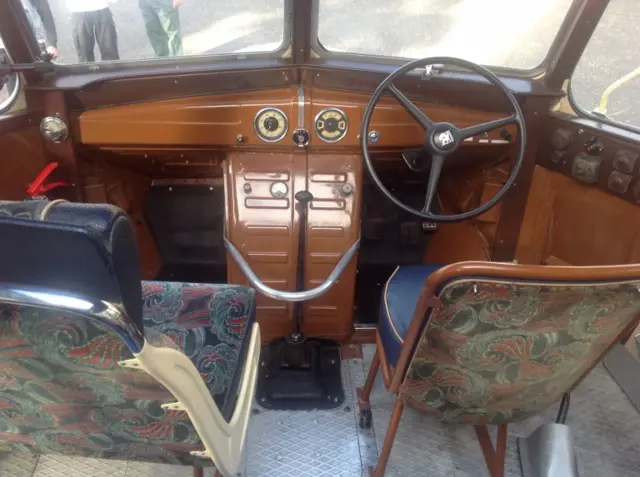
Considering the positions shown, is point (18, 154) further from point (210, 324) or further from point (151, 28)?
point (210, 324)

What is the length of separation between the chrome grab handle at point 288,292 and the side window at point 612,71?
111 centimetres

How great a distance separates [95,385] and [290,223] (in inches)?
51.0

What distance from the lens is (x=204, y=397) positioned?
3.49 feet

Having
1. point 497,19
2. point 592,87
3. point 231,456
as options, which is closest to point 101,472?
point 231,456

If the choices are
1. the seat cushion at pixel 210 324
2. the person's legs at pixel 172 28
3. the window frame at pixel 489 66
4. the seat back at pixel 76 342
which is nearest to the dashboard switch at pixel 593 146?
the window frame at pixel 489 66

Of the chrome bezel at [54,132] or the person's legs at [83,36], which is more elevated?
the person's legs at [83,36]

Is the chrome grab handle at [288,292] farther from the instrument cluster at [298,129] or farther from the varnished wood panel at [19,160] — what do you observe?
the varnished wood panel at [19,160]

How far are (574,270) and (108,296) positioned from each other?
79cm

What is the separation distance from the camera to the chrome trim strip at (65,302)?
697 mm

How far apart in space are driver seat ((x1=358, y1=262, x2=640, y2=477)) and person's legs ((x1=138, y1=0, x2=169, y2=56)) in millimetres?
1367

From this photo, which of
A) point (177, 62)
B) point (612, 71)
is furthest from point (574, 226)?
point (177, 62)

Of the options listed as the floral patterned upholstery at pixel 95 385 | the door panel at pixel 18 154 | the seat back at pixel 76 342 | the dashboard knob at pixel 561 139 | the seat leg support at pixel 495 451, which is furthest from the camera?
the dashboard knob at pixel 561 139

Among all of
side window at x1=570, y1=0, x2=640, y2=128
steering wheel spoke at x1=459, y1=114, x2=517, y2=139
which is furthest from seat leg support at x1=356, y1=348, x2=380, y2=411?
side window at x1=570, y1=0, x2=640, y2=128

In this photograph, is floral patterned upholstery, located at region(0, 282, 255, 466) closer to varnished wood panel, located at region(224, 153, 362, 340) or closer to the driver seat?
the driver seat
